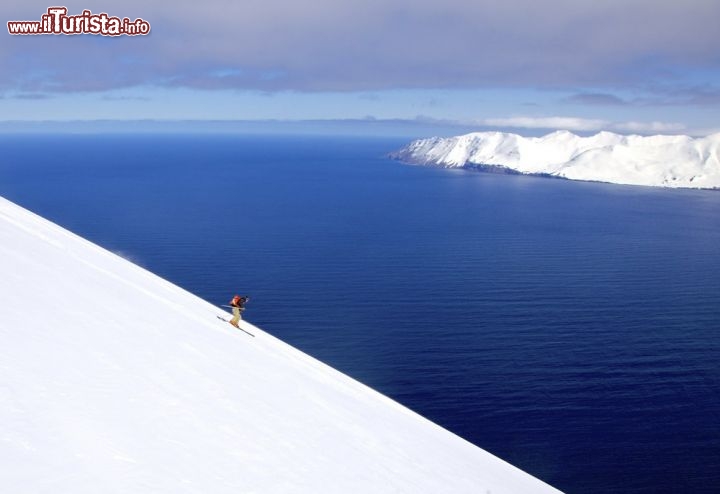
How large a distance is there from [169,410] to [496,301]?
1792 inches

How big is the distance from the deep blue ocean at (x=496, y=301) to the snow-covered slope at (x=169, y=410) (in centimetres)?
1783

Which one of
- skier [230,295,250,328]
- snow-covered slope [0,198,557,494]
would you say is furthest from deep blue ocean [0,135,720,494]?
snow-covered slope [0,198,557,494]

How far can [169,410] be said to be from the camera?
7.30m

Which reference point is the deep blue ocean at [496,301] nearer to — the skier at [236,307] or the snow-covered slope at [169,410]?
the skier at [236,307]

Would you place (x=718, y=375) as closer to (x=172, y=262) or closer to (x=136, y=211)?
(x=172, y=262)

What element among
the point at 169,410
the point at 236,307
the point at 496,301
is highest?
the point at 496,301

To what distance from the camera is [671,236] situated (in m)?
87.7

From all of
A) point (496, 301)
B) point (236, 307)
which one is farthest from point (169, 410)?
point (496, 301)

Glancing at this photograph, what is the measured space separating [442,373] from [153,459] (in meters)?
30.8

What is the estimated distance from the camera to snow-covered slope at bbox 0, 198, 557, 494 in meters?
5.59

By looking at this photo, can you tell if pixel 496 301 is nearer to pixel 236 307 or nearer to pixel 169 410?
pixel 236 307

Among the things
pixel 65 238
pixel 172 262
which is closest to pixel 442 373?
pixel 65 238

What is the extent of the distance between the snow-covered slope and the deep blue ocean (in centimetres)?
1783

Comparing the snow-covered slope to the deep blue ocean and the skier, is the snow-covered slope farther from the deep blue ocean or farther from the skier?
the deep blue ocean
